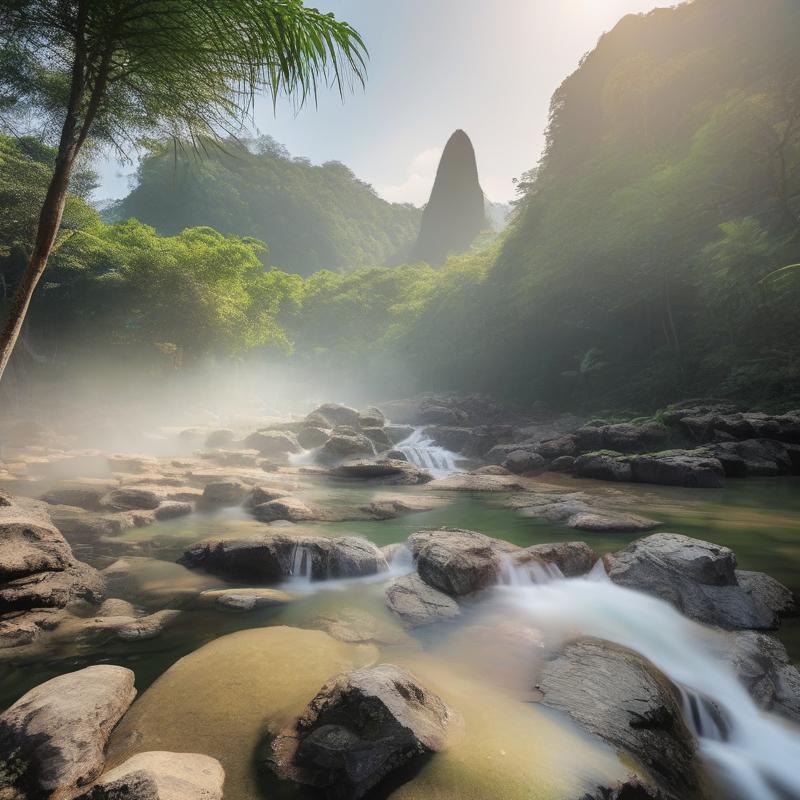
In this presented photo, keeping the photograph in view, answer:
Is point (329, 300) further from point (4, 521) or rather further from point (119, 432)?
point (4, 521)

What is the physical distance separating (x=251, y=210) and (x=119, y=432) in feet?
258

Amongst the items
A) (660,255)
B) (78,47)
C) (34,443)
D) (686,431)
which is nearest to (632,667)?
(78,47)

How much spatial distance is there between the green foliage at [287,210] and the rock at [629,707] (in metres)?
76.3

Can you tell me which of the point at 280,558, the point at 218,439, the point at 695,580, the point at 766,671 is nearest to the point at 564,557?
the point at 695,580

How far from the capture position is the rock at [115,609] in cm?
506

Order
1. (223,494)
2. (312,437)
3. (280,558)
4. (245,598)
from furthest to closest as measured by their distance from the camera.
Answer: (312,437)
(223,494)
(280,558)
(245,598)

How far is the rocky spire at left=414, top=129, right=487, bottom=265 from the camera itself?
89.1m

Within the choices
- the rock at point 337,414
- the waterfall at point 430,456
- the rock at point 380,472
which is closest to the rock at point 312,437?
the waterfall at point 430,456

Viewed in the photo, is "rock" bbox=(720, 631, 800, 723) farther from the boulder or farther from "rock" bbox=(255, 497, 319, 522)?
the boulder

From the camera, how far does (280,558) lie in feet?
21.5

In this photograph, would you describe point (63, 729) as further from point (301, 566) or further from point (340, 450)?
point (340, 450)

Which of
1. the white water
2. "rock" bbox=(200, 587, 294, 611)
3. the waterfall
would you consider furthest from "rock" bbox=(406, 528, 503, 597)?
the waterfall

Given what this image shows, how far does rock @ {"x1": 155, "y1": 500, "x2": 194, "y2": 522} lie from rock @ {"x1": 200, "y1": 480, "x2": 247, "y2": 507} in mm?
786

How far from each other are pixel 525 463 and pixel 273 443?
1174 cm
